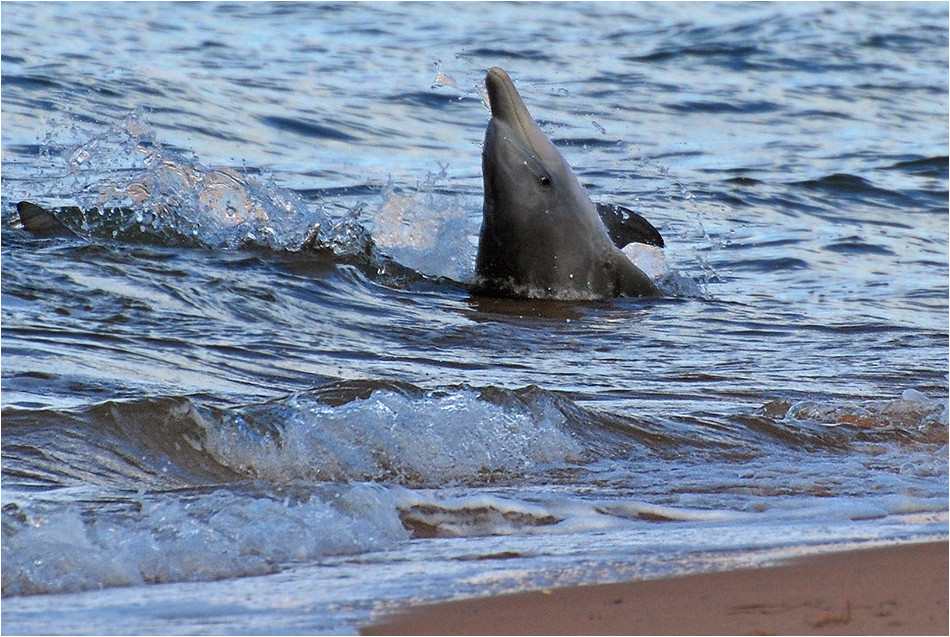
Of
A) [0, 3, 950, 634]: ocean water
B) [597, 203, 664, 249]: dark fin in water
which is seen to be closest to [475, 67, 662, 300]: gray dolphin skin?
[0, 3, 950, 634]: ocean water

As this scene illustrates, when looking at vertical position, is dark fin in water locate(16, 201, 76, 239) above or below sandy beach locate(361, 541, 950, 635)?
below

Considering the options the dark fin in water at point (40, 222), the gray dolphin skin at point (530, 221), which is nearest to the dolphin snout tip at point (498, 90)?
the gray dolphin skin at point (530, 221)

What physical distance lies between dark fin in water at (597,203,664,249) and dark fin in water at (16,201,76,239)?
2710mm

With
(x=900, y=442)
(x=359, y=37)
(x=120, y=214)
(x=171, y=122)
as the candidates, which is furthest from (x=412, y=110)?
(x=900, y=442)

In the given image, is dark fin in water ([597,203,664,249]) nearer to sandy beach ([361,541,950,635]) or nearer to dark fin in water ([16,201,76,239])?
dark fin in water ([16,201,76,239])

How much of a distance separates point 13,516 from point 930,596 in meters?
2.15

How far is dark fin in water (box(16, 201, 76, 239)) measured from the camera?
7.14 meters

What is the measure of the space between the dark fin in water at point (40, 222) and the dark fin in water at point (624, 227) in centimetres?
271

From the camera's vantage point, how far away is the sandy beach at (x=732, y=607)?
9.53 feet

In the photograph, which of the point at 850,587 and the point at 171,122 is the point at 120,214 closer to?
the point at 171,122

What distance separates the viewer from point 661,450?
4.63 m

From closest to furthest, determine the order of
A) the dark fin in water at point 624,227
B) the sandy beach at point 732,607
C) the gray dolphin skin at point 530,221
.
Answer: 1. the sandy beach at point 732,607
2. the gray dolphin skin at point 530,221
3. the dark fin in water at point 624,227

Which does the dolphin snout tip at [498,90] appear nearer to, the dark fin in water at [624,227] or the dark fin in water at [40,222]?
the dark fin in water at [624,227]

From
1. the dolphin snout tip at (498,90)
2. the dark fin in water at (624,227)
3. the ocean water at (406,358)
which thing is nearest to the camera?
the ocean water at (406,358)
